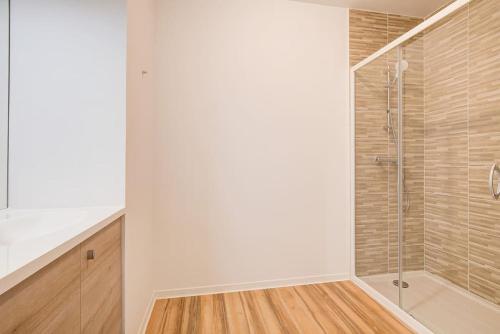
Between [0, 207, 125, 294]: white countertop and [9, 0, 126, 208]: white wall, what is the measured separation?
0.36 ft

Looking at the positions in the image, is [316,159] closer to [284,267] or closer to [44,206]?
[284,267]

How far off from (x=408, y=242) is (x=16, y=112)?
8.41 ft

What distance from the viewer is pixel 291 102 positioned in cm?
213

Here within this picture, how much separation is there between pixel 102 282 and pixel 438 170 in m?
2.09

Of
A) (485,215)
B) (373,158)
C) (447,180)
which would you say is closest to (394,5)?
(373,158)

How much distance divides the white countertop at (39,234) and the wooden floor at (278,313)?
1000 millimetres

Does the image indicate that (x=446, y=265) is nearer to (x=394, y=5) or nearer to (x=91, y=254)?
(x=91, y=254)

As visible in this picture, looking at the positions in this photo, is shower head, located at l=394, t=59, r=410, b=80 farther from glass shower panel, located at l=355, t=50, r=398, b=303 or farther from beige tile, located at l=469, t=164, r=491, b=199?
beige tile, located at l=469, t=164, r=491, b=199

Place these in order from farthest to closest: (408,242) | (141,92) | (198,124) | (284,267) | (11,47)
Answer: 1. (284,267)
2. (198,124)
3. (408,242)
4. (141,92)
5. (11,47)

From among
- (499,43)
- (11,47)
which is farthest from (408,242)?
(11,47)

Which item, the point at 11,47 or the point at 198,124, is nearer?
the point at 11,47

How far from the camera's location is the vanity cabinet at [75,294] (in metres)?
0.54

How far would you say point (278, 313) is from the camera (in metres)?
1.73

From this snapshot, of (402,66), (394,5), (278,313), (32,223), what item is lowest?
(278,313)
